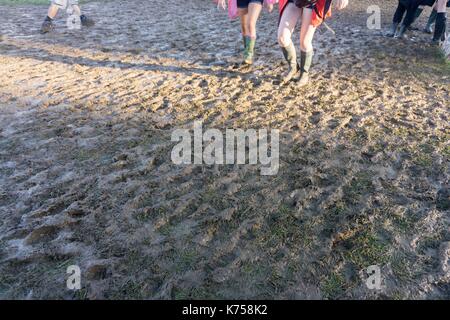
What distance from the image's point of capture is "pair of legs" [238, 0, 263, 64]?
5.40 m

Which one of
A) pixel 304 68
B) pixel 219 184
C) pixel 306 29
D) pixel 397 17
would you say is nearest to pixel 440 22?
pixel 397 17

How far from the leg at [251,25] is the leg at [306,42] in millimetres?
937

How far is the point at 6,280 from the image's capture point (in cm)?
232

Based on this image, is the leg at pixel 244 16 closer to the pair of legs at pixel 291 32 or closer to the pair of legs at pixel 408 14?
the pair of legs at pixel 291 32

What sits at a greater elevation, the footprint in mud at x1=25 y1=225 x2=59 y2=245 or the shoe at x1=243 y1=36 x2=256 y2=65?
the shoe at x1=243 y1=36 x2=256 y2=65

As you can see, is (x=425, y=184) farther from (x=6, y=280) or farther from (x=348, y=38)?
(x=348, y=38)

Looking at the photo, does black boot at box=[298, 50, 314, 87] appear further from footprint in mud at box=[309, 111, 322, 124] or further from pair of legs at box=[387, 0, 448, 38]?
pair of legs at box=[387, 0, 448, 38]

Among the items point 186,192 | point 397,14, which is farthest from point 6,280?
point 397,14

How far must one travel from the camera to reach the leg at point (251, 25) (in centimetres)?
539

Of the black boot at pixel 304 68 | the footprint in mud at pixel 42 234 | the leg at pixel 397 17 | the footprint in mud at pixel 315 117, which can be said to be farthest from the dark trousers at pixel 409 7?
the footprint in mud at pixel 42 234

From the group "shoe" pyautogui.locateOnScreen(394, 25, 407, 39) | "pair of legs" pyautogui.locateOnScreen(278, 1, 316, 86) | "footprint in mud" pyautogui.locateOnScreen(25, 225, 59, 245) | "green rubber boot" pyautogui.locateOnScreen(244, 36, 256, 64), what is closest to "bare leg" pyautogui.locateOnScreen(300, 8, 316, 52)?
"pair of legs" pyautogui.locateOnScreen(278, 1, 316, 86)

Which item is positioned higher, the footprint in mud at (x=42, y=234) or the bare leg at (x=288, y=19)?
the bare leg at (x=288, y=19)

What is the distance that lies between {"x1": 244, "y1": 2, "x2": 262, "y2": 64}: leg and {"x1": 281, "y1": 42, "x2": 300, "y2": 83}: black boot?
76cm

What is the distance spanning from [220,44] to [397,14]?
381 centimetres
